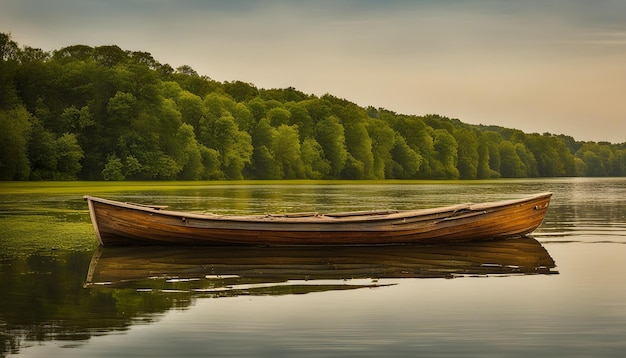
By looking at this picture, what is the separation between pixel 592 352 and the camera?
1071 centimetres

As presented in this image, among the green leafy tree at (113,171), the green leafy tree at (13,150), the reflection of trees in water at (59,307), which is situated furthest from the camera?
the green leafy tree at (113,171)

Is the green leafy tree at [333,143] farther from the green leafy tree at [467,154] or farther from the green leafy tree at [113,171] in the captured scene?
the green leafy tree at [113,171]

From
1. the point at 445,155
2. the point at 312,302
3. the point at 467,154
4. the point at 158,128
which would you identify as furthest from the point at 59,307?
the point at 467,154

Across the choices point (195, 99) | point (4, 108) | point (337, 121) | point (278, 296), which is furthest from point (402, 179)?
point (278, 296)

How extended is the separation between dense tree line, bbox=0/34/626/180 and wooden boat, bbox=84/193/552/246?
6121 cm

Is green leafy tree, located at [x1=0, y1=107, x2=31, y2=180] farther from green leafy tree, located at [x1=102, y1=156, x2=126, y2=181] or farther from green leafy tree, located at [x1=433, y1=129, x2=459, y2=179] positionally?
green leafy tree, located at [x1=433, y1=129, x2=459, y2=179]

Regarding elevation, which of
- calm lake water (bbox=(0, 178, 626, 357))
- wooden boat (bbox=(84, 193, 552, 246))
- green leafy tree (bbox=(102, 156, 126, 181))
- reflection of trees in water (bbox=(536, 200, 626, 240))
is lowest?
calm lake water (bbox=(0, 178, 626, 357))

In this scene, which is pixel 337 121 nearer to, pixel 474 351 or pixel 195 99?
pixel 195 99

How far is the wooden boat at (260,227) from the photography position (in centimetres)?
2281

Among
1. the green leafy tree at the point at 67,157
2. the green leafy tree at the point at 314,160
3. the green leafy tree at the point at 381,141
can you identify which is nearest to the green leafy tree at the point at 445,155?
the green leafy tree at the point at 381,141

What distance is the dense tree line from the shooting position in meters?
89.9

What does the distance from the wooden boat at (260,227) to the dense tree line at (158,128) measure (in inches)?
2410

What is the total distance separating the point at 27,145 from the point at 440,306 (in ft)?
257

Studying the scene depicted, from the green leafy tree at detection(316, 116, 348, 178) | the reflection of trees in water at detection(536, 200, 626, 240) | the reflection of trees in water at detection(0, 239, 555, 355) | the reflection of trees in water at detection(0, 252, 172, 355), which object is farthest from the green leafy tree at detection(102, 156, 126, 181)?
the reflection of trees in water at detection(0, 252, 172, 355)
